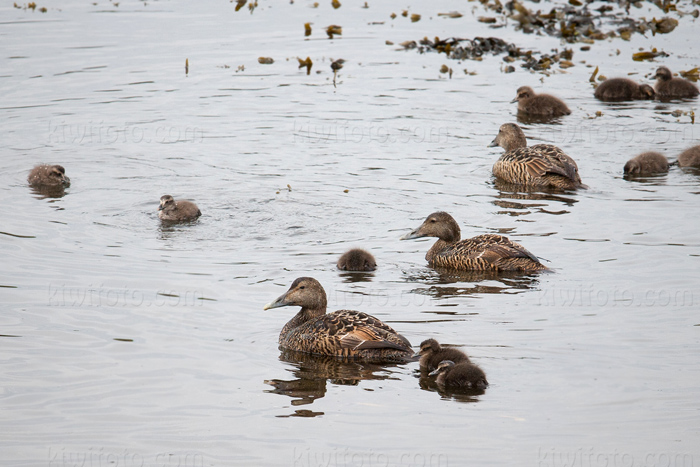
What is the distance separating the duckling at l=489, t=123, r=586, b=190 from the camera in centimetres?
1418

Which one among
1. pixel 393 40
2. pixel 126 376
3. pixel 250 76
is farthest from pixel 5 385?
pixel 393 40

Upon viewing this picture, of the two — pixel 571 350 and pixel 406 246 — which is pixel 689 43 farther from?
pixel 571 350

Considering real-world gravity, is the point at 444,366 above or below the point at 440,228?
below

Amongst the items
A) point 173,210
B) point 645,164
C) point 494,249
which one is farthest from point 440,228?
point 645,164

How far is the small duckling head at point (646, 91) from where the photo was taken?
19.1 meters

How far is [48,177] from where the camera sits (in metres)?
13.9

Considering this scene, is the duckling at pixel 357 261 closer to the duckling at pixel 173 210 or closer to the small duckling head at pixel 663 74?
the duckling at pixel 173 210

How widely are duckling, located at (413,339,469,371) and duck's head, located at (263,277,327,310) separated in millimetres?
1355

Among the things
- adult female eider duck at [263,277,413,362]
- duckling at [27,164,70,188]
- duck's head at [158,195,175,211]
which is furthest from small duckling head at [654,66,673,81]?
adult female eider duck at [263,277,413,362]

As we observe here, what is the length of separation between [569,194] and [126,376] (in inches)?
316

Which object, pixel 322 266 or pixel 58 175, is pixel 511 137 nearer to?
pixel 322 266

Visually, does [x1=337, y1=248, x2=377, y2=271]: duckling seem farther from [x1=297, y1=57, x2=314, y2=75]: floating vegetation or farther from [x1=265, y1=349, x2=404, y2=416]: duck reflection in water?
[x1=297, y1=57, x2=314, y2=75]: floating vegetation

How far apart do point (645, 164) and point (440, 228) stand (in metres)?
4.66

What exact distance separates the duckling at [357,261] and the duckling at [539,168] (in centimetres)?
450
